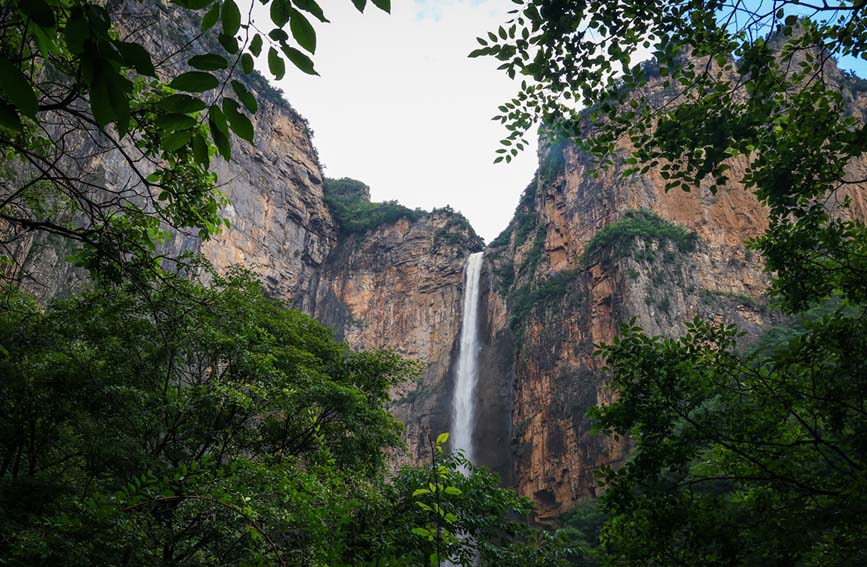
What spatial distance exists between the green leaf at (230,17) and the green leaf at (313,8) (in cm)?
17

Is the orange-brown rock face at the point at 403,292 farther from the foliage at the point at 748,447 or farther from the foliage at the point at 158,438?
the foliage at the point at 748,447

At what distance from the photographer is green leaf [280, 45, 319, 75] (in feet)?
4.80

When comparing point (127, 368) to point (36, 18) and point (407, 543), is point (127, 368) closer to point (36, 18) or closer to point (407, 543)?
point (407, 543)

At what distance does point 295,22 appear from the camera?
55.1 inches

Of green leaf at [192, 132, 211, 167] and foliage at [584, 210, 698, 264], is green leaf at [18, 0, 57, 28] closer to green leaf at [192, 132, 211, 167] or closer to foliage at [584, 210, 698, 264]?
green leaf at [192, 132, 211, 167]

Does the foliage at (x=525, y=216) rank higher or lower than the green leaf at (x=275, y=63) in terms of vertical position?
higher

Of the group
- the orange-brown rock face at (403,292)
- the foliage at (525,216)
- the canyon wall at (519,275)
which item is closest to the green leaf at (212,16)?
the canyon wall at (519,275)

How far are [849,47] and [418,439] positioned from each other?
3018cm

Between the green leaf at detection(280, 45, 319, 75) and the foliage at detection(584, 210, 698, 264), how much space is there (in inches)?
1018

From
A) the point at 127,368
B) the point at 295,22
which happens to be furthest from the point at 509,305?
the point at 295,22

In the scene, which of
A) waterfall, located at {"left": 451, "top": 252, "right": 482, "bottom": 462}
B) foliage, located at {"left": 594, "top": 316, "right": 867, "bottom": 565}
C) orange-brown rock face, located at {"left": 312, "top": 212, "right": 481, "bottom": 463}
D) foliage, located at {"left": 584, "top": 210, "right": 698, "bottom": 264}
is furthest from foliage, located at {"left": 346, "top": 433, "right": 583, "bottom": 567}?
orange-brown rock face, located at {"left": 312, "top": 212, "right": 481, "bottom": 463}

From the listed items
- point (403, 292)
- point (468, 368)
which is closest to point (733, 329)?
point (468, 368)

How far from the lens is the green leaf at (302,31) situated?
1.40m

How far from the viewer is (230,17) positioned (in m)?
1.45
